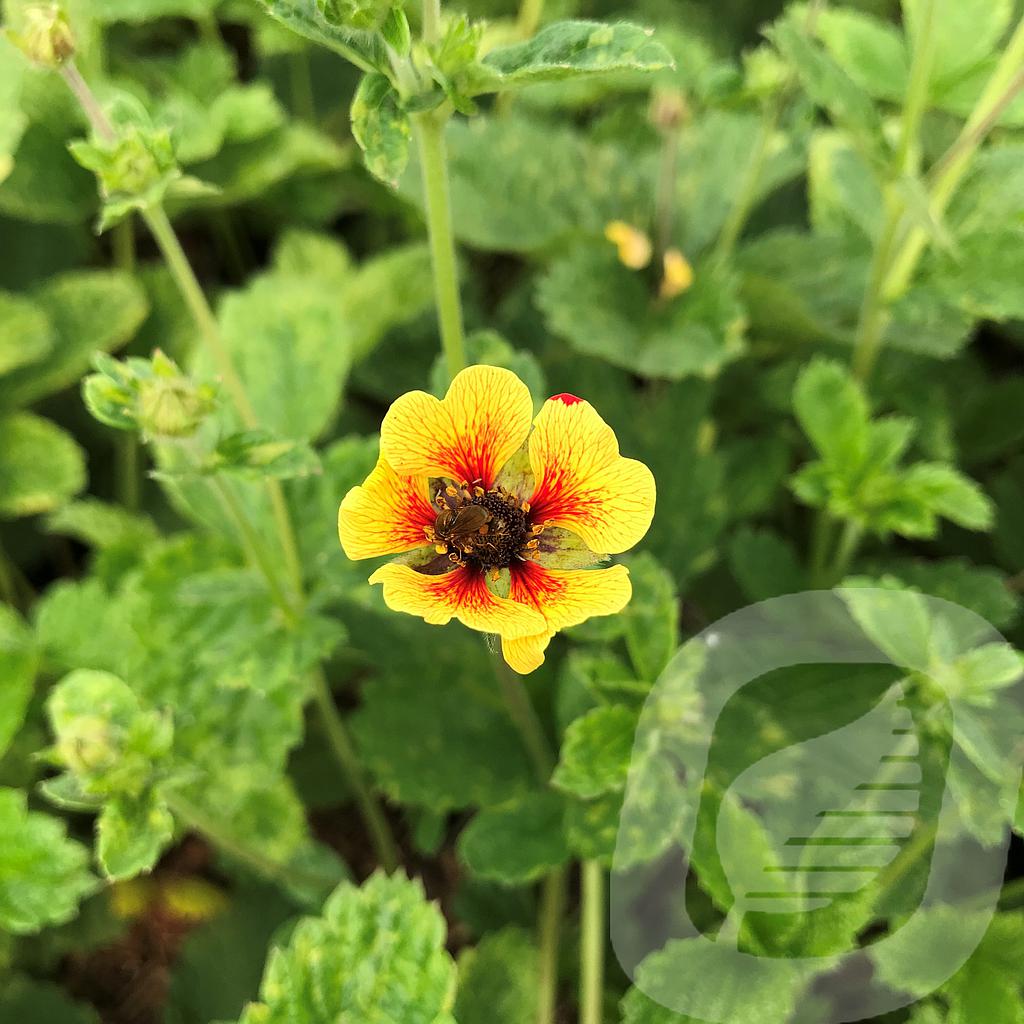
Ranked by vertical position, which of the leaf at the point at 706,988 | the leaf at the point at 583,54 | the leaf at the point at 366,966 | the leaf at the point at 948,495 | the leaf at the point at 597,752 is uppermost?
the leaf at the point at 583,54

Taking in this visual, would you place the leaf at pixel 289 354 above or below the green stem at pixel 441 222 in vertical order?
below

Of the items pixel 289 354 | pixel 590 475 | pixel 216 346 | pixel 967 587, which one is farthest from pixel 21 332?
pixel 967 587

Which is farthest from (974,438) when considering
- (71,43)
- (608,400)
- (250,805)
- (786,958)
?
(71,43)

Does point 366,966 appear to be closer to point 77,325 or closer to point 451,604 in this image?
point 451,604

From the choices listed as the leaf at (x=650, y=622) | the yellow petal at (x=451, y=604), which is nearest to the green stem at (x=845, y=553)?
the leaf at (x=650, y=622)

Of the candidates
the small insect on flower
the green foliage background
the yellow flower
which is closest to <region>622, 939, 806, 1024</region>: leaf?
the green foliage background

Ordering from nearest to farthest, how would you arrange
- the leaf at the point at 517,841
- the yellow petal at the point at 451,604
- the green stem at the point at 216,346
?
the yellow petal at the point at 451,604, the green stem at the point at 216,346, the leaf at the point at 517,841

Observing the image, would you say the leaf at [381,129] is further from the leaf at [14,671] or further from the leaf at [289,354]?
the leaf at [14,671]
